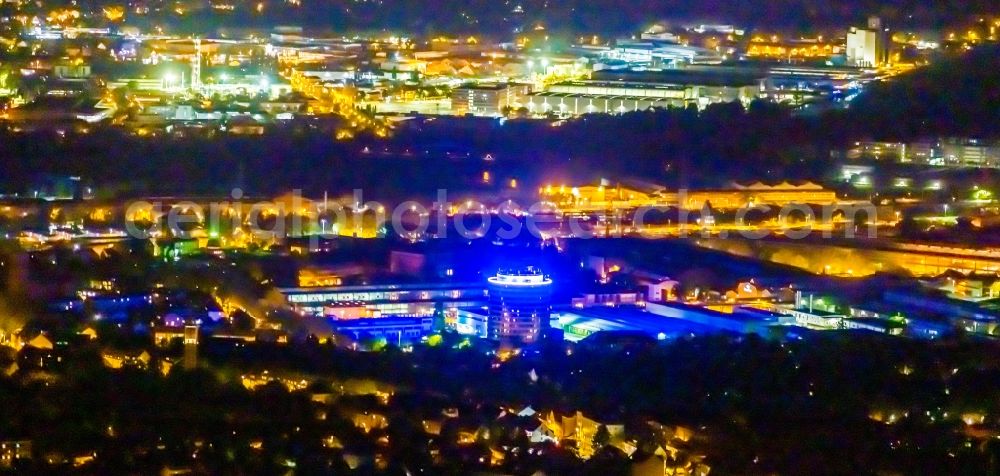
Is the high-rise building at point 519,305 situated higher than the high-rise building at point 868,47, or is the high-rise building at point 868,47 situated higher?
the high-rise building at point 868,47

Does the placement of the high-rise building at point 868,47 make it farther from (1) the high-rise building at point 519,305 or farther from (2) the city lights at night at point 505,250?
(1) the high-rise building at point 519,305

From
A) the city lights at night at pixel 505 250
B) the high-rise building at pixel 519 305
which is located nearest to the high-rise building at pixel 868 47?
the city lights at night at pixel 505 250

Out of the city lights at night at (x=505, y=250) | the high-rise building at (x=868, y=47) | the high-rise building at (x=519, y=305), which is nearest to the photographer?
the city lights at night at (x=505, y=250)

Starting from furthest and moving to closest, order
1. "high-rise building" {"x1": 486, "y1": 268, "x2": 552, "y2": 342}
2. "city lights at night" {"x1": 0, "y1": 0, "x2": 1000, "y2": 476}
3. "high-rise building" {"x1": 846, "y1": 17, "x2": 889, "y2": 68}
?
1. "high-rise building" {"x1": 846, "y1": 17, "x2": 889, "y2": 68}
2. "high-rise building" {"x1": 486, "y1": 268, "x2": 552, "y2": 342}
3. "city lights at night" {"x1": 0, "y1": 0, "x2": 1000, "y2": 476}

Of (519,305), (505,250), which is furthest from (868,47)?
(519,305)

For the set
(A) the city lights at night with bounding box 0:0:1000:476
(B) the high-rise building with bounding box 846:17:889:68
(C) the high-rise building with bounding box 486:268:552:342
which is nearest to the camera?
(A) the city lights at night with bounding box 0:0:1000:476

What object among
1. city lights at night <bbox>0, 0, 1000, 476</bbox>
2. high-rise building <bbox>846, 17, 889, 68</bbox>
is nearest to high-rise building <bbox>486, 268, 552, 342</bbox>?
city lights at night <bbox>0, 0, 1000, 476</bbox>

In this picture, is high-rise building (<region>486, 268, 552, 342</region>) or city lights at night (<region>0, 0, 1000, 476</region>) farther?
high-rise building (<region>486, 268, 552, 342</region>)

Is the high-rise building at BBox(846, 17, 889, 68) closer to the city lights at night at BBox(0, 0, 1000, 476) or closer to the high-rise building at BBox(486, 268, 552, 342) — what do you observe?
the city lights at night at BBox(0, 0, 1000, 476)

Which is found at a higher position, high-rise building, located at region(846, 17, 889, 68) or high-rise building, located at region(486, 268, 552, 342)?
high-rise building, located at region(846, 17, 889, 68)
